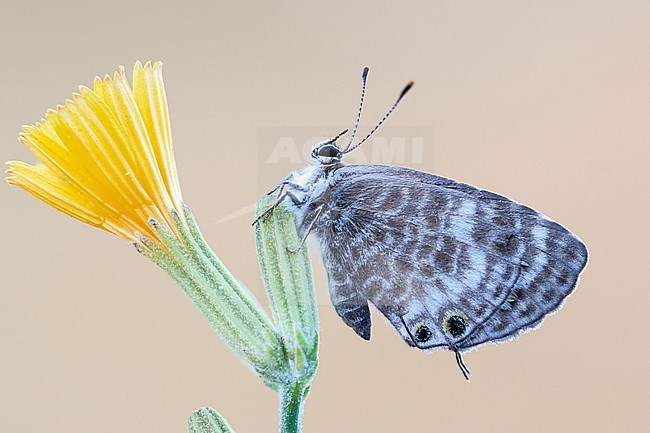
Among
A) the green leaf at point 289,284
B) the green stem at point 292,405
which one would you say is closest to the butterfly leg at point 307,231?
the green leaf at point 289,284

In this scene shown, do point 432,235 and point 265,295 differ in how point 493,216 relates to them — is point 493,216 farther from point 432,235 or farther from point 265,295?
point 265,295

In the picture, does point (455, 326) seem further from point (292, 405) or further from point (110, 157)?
point (110, 157)

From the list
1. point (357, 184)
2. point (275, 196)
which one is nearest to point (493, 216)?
point (357, 184)

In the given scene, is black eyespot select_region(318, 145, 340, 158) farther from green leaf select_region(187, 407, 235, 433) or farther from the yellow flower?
green leaf select_region(187, 407, 235, 433)

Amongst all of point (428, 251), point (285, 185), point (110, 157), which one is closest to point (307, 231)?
point (285, 185)

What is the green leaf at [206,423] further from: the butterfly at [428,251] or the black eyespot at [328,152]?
the black eyespot at [328,152]

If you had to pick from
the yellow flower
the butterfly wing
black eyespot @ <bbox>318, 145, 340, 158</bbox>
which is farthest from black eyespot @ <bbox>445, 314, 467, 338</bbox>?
the yellow flower
